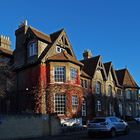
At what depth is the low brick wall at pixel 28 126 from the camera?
26047mm

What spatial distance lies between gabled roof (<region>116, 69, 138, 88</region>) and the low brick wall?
33355 millimetres

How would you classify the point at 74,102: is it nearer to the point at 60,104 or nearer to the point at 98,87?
the point at 60,104

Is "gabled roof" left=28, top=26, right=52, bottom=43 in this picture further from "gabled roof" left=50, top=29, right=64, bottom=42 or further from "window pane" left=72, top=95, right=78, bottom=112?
"window pane" left=72, top=95, right=78, bottom=112

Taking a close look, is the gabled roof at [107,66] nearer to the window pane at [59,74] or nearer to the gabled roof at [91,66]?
the gabled roof at [91,66]

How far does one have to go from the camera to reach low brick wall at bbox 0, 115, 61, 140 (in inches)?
1025

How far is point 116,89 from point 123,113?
495 cm

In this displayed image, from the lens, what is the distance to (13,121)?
87.5ft

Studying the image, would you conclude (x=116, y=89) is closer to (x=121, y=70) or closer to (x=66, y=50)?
(x=121, y=70)

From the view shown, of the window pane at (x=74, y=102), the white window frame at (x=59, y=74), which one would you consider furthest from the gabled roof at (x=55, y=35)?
the window pane at (x=74, y=102)

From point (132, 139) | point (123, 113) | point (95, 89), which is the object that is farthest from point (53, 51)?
point (123, 113)

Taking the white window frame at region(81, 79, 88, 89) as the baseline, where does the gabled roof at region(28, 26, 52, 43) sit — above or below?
above

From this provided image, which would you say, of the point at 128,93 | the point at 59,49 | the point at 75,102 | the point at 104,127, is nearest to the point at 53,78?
the point at 75,102

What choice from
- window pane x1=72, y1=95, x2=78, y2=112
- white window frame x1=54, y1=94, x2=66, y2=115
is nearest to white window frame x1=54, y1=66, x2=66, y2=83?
white window frame x1=54, y1=94, x2=66, y2=115

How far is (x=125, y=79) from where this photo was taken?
63469 mm
